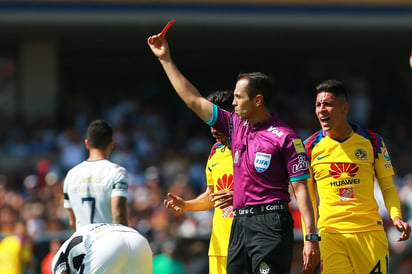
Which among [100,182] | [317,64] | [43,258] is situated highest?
[317,64]

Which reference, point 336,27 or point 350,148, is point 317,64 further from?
point 350,148

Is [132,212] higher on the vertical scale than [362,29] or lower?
lower

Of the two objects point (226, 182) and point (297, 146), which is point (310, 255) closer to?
point (297, 146)

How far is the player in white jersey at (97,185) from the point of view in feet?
29.2

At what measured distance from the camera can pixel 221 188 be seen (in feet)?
27.0

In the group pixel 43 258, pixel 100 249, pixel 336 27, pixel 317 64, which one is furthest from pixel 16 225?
pixel 317 64

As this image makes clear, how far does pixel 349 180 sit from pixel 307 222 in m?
1.23

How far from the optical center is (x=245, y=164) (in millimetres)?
7219

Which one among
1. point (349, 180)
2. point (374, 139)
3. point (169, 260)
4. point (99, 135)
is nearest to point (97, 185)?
point (99, 135)

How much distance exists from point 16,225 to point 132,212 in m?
2.78

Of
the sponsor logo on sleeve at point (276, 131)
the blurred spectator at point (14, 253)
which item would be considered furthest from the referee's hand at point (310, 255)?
the blurred spectator at point (14, 253)

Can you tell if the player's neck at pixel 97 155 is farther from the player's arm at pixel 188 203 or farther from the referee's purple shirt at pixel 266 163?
the referee's purple shirt at pixel 266 163

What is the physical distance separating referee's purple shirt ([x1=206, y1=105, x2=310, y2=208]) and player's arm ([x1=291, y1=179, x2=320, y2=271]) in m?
0.08

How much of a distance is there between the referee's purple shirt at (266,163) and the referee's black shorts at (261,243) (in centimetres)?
13
